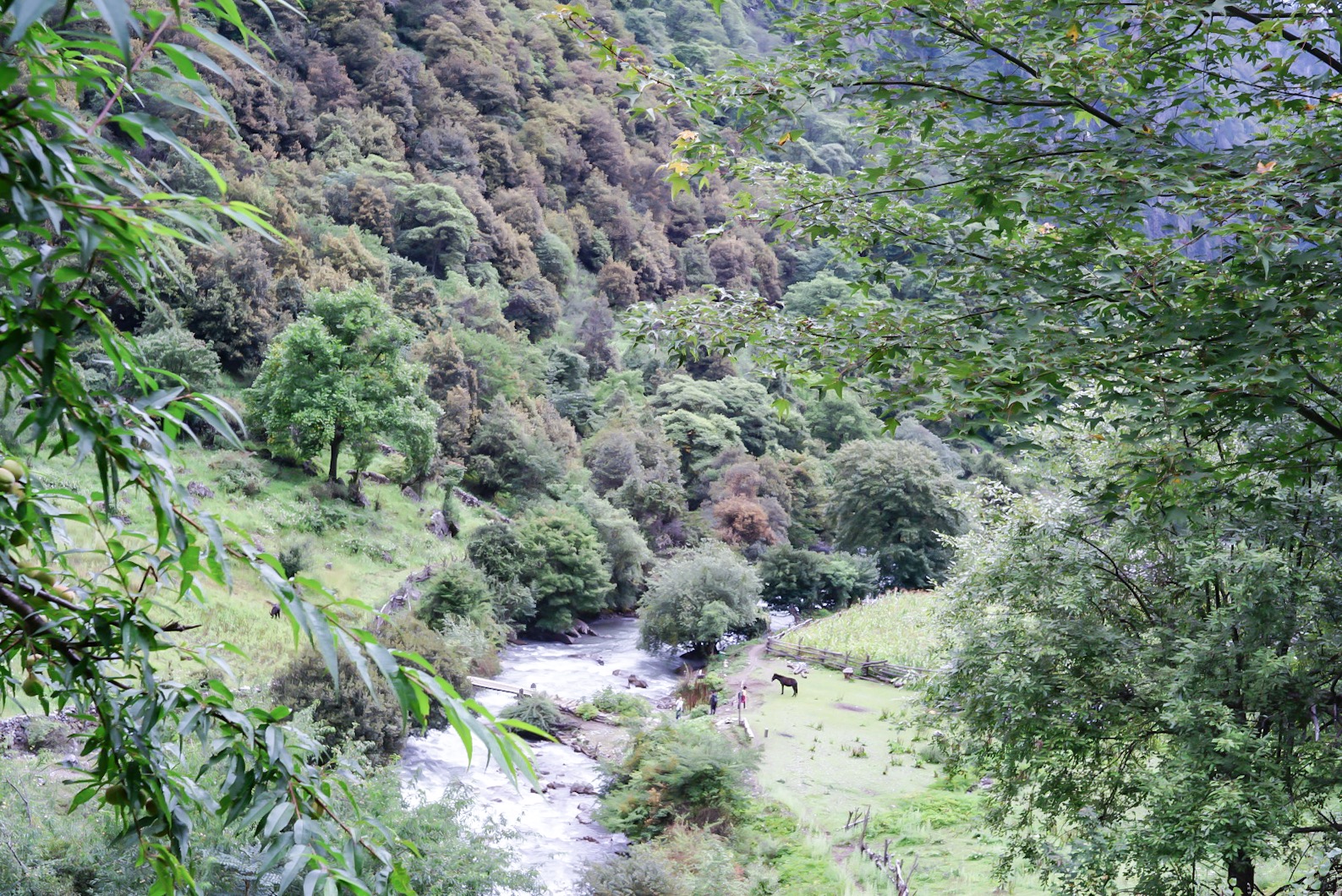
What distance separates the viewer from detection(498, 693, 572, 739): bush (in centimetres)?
1429

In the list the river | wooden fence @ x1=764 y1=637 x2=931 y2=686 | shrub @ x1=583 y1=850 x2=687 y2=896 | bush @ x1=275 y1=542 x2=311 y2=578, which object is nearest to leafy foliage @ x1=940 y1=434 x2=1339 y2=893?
shrub @ x1=583 y1=850 x2=687 y2=896

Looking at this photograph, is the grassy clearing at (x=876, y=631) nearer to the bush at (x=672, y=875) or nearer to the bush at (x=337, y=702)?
the bush at (x=672, y=875)

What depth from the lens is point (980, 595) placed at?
848 cm

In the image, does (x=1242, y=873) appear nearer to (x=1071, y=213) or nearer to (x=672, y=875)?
(x=1071, y=213)

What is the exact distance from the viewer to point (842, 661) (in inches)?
787

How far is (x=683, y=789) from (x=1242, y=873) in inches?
280

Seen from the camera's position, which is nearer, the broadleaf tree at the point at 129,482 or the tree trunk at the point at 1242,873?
the broadleaf tree at the point at 129,482

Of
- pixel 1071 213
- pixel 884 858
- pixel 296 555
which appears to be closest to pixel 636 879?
pixel 884 858

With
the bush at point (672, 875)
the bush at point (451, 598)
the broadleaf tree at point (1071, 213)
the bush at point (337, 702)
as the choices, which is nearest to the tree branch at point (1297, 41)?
the broadleaf tree at point (1071, 213)

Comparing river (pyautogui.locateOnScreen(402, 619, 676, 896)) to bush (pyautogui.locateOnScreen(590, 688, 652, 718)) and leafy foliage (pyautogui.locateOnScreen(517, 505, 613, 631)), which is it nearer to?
bush (pyautogui.locateOnScreen(590, 688, 652, 718))

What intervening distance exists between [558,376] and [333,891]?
3414 centimetres

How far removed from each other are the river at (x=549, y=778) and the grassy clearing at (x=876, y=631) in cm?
436

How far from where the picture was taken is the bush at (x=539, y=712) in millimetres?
14289

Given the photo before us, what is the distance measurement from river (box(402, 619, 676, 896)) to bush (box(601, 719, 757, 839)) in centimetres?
34
